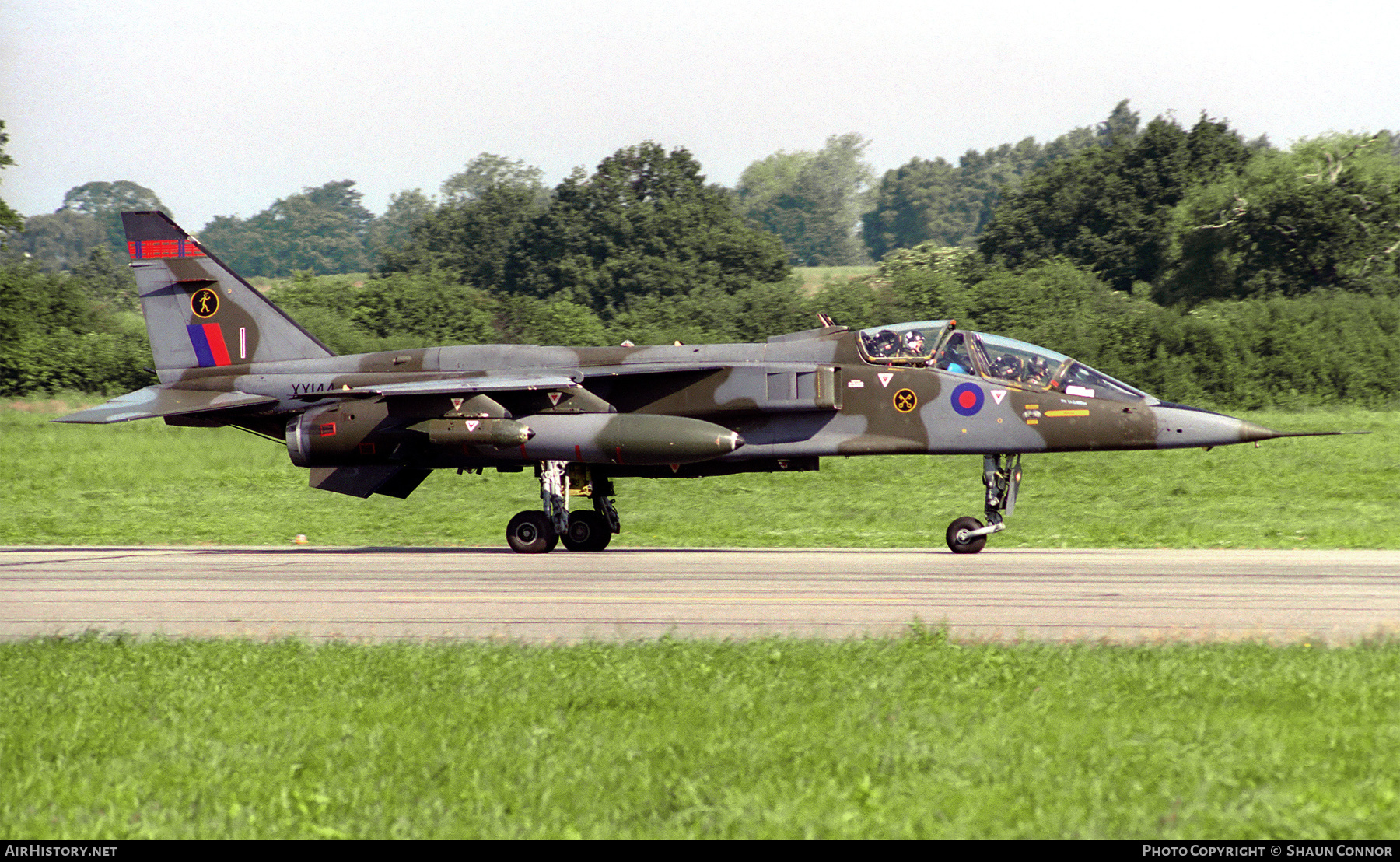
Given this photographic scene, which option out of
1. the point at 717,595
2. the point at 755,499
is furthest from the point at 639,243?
the point at 717,595

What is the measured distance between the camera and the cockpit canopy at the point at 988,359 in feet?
59.8

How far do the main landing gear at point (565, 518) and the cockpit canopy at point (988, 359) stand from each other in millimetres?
4326

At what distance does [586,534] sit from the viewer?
20.0 m

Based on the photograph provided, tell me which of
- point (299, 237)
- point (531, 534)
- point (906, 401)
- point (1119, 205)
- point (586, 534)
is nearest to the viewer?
point (906, 401)

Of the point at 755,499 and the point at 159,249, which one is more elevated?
the point at 159,249

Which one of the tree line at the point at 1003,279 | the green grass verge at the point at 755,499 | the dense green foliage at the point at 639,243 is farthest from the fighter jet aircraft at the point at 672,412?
the dense green foliage at the point at 639,243

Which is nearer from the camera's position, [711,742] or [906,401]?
[711,742]

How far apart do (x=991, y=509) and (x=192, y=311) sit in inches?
486

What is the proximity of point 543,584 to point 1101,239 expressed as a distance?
5470 centimetres

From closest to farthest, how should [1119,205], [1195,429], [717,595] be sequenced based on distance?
[717,595] < [1195,429] < [1119,205]

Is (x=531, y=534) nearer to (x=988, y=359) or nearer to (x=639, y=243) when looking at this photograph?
(x=988, y=359)

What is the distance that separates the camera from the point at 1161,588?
13.4 metres
